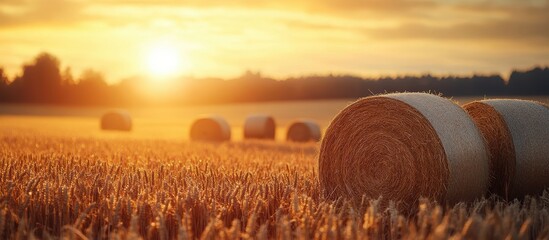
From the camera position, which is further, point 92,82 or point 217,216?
point 92,82

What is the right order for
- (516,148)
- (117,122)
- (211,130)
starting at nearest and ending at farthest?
(516,148) < (211,130) < (117,122)

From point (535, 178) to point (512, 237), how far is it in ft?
12.7

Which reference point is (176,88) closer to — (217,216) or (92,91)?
(92,91)

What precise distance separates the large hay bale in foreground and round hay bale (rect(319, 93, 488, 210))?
81cm

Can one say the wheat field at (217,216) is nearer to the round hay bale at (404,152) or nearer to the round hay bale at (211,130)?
the round hay bale at (404,152)

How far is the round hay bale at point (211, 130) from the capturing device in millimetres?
27141

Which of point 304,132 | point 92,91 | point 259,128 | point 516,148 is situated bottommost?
point 304,132

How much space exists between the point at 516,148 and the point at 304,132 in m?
19.5

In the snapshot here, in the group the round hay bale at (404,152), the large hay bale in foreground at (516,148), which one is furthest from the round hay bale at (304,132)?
the round hay bale at (404,152)

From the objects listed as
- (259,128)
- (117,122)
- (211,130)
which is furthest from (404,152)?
(117,122)

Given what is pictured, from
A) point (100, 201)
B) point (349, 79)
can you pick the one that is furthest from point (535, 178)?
point (349, 79)

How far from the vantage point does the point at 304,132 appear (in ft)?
91.2

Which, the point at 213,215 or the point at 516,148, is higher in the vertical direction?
the point at 516,148

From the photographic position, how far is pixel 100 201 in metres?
6.54
